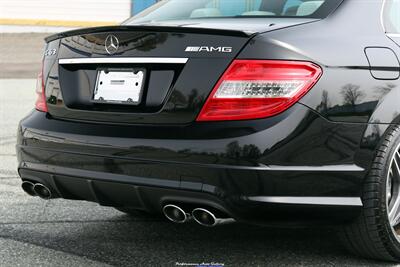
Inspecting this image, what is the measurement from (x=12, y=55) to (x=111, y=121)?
2183cm

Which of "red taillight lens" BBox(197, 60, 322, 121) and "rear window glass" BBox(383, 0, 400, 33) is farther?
"rear window glass" BBox(383, 0, 400, 33)

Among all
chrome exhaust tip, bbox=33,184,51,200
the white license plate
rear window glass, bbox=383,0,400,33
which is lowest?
chrome exhaust tip, bbox=33,184,51,200

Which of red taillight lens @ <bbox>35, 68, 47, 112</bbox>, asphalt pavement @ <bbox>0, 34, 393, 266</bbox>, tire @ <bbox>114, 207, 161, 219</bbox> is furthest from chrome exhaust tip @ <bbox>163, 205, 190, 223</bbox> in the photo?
tire @ <bbox>114, 207, 161, 219</bbox>

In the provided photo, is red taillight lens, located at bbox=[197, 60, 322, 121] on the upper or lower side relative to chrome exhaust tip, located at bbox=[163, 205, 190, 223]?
upper

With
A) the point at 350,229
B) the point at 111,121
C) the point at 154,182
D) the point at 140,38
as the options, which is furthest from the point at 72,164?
the point at 350,229

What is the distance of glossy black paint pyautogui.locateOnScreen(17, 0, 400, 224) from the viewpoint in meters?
2.88

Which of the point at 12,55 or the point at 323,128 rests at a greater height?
the point at 323,128

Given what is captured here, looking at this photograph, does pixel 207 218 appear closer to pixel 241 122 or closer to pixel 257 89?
pixel 241 122

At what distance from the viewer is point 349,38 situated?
3174mm

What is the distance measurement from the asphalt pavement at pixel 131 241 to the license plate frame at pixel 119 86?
868mm

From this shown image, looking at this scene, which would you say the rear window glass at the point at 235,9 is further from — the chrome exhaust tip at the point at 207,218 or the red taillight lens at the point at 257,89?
the chrome exhaust tip at the point at 207,218

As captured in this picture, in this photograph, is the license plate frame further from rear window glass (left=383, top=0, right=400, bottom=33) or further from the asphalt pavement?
rear window glass (left=383, top=0, right=400, bottom=33)

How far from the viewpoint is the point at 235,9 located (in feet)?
11.9

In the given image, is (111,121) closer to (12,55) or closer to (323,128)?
(323,128)
